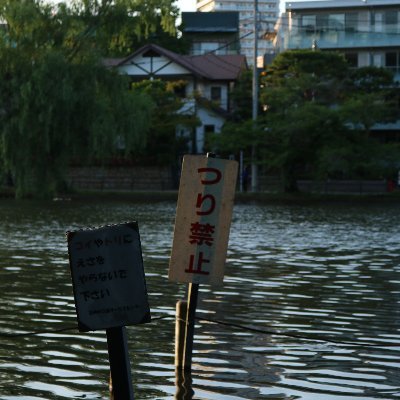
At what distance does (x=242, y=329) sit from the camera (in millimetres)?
10047

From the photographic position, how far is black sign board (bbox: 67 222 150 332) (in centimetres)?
561

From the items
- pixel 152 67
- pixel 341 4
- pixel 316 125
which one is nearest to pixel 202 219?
pixel 316 125

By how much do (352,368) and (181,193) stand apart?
6.95 ft

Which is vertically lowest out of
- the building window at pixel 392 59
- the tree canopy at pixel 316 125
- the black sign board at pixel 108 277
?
the black sign board at pixel 108 277

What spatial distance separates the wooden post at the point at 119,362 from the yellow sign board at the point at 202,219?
186 cm

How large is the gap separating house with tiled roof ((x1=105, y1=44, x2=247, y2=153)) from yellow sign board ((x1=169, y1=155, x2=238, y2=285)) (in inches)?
2108

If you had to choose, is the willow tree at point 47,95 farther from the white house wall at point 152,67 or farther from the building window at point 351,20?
the building window at point 351,20

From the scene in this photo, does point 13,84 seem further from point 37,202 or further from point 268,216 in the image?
point 268,216

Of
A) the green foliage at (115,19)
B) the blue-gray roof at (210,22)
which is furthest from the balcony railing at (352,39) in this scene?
the green foliage at (115,19)

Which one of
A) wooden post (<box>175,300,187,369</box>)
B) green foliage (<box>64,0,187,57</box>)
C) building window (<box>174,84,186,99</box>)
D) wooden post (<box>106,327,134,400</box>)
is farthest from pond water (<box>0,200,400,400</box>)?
building window (<box>174,84,186,99</box>)

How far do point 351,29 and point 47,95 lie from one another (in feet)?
110

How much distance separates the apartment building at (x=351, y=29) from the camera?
6562 centimetres

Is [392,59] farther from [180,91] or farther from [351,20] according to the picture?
[180,91]

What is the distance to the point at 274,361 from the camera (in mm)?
8414
